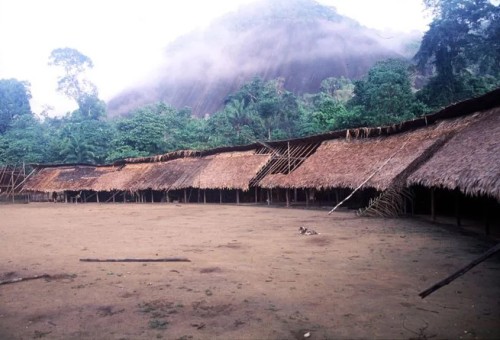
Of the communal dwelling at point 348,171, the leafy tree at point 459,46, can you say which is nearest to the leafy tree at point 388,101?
the leafy tree at point 459,46

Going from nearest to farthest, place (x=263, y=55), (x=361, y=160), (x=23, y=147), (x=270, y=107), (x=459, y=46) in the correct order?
(x=361, y=160)
(x=459, y=46)
(x=270, y=107)
(x=23, y=147)
(x=263, y=55)

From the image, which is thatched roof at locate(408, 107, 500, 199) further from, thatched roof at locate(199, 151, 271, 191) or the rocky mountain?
the rocky mountain

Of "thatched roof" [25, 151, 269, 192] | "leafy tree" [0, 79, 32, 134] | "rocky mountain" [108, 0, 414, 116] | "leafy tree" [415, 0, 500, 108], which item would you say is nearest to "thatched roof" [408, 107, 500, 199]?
"thatched roof" [25, 151, 269, 192]

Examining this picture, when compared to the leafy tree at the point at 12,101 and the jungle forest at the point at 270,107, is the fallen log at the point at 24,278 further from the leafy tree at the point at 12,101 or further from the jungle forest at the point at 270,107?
the leafy tree at the point at 12,101

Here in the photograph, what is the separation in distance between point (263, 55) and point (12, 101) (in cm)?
5301

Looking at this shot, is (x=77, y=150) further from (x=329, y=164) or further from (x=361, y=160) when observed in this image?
(x=361, y=160)

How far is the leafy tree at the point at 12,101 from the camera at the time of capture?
46.9 metres

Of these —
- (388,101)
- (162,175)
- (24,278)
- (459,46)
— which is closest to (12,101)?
(162,175)

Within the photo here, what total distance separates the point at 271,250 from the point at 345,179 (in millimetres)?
8032

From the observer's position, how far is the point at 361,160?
16.2 meters

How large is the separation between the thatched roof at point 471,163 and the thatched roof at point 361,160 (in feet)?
4.39

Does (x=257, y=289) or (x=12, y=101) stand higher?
(x=12, y=101)

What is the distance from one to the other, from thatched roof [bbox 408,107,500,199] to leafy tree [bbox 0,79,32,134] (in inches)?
1943

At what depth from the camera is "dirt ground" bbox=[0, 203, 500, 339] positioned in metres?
4.26
